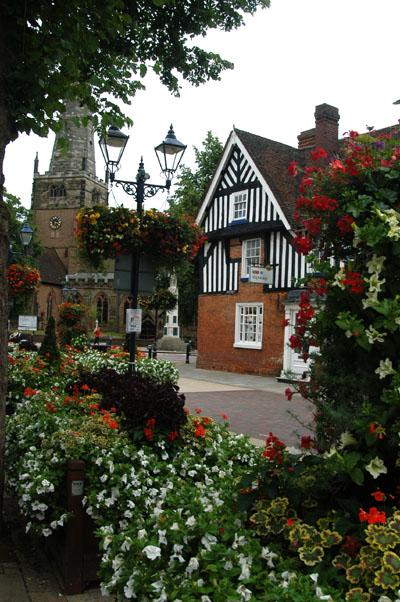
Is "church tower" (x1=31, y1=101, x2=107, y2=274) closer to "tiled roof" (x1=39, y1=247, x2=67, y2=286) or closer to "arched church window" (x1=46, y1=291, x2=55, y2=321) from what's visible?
"tiled roof" (x1=39, y1=247, x2=67, y2=286)

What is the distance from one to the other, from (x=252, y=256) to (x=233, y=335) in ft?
11.1

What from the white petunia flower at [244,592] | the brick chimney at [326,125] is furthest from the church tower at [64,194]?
the white petunia flower at [244,592]

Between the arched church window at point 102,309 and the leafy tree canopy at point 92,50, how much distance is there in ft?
194

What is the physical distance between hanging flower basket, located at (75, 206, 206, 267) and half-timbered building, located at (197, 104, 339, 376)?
1166 centimetres

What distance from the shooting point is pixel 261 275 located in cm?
2000

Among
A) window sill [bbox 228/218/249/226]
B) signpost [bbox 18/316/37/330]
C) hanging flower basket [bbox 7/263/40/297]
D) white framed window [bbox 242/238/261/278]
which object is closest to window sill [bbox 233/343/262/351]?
white framed window [bbox 242/238/261/278]

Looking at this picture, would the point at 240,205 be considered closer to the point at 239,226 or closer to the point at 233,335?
the point at 239,226

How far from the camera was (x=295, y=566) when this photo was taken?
2475 mm

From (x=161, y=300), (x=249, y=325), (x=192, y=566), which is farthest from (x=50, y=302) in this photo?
(x=192, y=566)

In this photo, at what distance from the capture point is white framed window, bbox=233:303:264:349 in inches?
829

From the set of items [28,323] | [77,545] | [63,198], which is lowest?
[77,545]

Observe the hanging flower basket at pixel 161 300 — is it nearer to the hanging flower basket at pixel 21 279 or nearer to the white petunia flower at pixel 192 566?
the hanging flower basket at pixel 21 279

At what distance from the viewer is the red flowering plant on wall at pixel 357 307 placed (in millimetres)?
2539

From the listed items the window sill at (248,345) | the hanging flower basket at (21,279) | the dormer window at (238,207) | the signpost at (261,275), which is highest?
the dormer window at (238,207)
